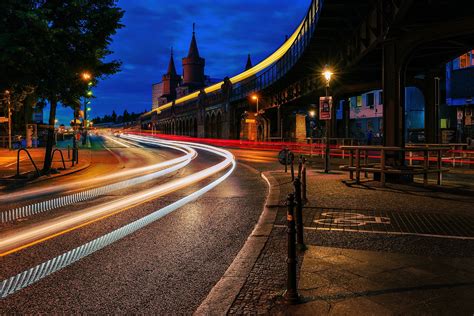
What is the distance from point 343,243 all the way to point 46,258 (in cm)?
441

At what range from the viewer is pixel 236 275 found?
4930mm

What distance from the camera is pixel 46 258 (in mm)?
5867

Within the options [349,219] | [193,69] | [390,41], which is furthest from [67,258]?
[193,69]

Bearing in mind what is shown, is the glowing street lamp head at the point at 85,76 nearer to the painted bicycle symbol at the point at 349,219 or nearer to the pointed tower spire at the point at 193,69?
the painted bicycle symbol at the point at 349,219

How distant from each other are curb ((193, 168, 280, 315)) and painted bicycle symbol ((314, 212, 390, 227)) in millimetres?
1081

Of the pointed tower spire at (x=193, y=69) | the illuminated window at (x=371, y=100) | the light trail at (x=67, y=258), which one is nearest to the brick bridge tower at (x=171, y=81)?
the pointed tower spire at (x=193, y=69)

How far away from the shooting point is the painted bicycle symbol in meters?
7.75

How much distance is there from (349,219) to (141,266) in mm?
4389

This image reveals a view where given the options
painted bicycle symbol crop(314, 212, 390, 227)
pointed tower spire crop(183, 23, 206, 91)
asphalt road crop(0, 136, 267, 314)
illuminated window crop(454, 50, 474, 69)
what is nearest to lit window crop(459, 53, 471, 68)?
illuminated window crop(454, 50, 474, 69)

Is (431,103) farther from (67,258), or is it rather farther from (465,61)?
(465,61)

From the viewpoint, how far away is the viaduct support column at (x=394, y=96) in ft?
43.0

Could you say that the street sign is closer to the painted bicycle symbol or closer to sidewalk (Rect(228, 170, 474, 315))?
sidewalk (Rect(228, 170, 474, 315))

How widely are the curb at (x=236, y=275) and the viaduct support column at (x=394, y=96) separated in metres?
7.08

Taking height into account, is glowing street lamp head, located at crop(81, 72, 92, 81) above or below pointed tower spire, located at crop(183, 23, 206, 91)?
below
